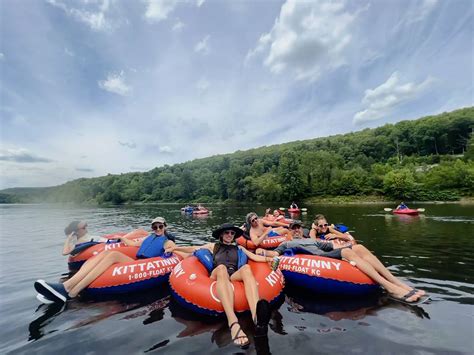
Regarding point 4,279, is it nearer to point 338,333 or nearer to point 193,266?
point 193,266

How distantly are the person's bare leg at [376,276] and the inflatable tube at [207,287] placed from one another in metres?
1.60

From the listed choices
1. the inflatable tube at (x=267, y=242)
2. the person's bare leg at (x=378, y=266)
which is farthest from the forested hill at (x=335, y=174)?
the person's bare leg at (x=378, y=266)

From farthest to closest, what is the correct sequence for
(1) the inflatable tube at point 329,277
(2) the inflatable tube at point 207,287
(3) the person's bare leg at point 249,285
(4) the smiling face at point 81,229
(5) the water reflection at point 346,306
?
(4) the smiling face at point 81,229
(1) the inflatable tube at point 329,277
(5) the water reflection at point 346,306
(2) the inflatable tube at point 207,287
(3) the person's bare leg at point 249,285

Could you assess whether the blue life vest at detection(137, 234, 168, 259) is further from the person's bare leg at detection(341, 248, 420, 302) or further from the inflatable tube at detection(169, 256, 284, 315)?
the person's bare leg at detection(341, 248, 420, 302)

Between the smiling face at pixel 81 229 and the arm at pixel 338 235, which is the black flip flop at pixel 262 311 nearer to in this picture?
the arm at pixel 338 235

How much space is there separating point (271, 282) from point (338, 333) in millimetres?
1337

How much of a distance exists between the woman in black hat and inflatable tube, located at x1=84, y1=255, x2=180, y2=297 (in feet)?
4.29

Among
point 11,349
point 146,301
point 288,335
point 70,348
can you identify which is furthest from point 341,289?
point 11,349

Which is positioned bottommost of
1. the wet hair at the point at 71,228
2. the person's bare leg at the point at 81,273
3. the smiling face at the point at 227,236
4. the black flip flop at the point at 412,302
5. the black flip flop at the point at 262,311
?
the black flip flop at the point at 412,302

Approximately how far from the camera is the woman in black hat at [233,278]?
3.91m

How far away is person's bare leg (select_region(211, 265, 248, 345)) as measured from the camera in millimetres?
3725

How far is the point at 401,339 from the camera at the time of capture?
3803mm

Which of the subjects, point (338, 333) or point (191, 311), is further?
point (191, 311)

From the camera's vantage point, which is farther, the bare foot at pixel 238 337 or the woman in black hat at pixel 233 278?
the woman in black hat at pixel 233 278
